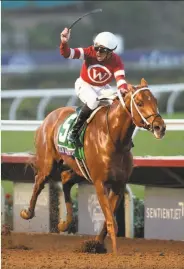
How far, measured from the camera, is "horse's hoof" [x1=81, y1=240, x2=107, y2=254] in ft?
26.7

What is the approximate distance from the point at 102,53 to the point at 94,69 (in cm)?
20

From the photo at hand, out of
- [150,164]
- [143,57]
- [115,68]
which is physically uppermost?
[143,57]

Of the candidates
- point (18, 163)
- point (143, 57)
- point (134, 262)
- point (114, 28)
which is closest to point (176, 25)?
point (114, 28)

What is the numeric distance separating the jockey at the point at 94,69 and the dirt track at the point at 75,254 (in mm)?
923

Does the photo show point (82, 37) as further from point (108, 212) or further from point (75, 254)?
point (108, 212)

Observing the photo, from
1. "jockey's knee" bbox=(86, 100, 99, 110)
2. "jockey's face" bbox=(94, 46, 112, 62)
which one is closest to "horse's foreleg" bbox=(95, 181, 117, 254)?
"jockey's knee" bbox=(86, 100, 99, 110)

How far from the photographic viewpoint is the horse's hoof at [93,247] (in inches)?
320

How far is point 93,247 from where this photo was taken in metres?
8.17

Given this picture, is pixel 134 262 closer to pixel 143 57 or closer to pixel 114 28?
pixel 143 57

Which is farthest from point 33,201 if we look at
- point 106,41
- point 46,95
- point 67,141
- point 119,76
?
point 46,95

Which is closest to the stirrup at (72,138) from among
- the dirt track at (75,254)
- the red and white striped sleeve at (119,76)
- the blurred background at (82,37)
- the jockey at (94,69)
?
the jockey at (94,69)

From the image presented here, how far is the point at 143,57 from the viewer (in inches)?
1442

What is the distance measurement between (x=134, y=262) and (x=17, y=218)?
9.89ft

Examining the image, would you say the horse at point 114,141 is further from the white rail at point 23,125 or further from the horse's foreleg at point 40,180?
the white rail at point 23,125
